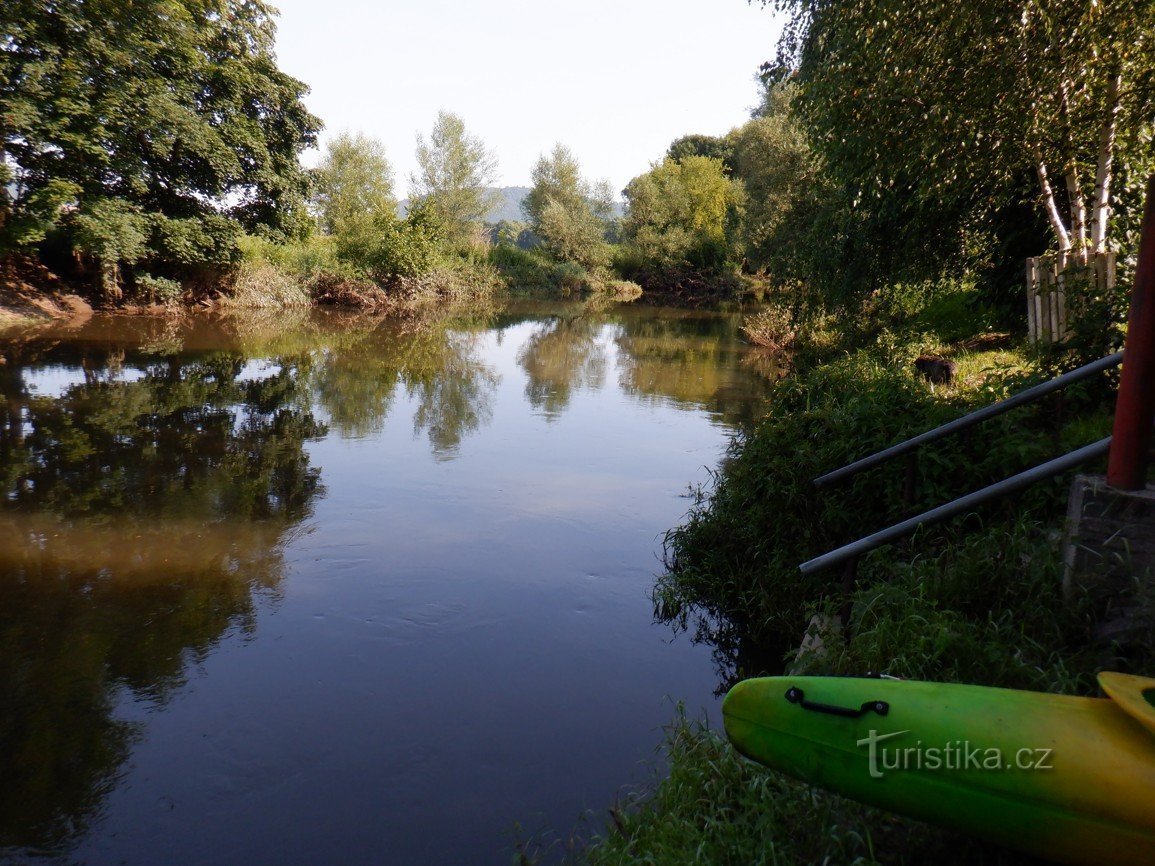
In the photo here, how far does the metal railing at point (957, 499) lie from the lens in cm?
342

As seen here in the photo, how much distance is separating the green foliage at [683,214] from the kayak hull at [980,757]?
48.7 m

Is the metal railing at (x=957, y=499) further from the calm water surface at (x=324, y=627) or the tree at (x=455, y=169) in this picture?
the tree at (x=455, y=169)

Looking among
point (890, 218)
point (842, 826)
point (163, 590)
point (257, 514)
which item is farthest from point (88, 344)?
point (842, 826)

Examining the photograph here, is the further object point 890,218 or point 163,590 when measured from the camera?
point 890,218

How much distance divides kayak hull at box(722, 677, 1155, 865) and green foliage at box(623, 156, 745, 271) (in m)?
48.7

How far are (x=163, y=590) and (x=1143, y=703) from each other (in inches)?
232

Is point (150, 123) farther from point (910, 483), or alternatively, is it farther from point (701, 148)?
point (701, 148)

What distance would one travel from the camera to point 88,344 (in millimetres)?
18312

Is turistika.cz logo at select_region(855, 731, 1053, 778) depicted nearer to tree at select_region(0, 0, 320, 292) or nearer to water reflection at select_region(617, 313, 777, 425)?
water reflection at select_region(617, 313, 777, 425)

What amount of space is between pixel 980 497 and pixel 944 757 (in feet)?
4.85

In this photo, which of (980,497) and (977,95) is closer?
(980,497)

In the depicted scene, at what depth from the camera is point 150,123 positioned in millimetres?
21828

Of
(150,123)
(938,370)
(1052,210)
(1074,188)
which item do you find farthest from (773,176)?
(150,123)

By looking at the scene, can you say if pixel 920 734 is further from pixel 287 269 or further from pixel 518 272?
pixel 518 272
